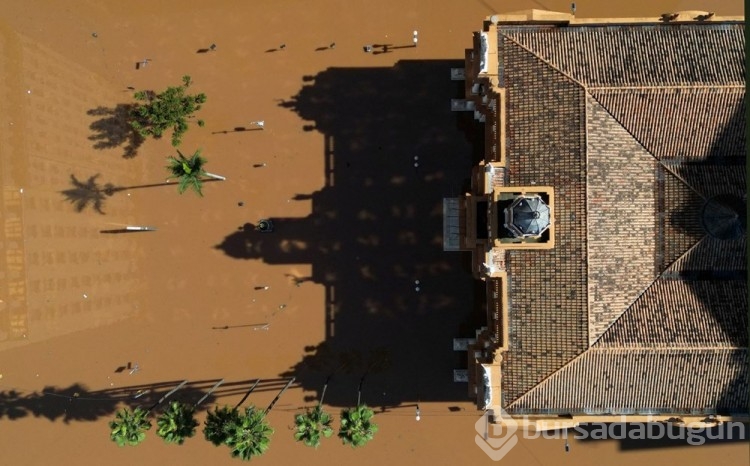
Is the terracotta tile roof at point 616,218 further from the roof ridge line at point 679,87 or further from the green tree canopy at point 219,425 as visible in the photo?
the green tree canopy at point 219,425

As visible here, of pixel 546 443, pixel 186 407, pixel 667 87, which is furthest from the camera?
pixel 546 443

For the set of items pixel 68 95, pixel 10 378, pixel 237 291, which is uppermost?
pixel 68 95

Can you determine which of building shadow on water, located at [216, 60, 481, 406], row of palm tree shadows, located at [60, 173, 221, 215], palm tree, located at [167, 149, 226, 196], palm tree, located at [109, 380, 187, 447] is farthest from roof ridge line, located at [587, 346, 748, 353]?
row of palm tree shadows, located at [60, 173, 221, 215]

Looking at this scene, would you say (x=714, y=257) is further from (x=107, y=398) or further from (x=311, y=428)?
(x=107, y=398)

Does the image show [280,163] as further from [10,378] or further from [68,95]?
[10,378]

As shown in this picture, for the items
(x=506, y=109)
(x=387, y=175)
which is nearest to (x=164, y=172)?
(x=387, y=175)

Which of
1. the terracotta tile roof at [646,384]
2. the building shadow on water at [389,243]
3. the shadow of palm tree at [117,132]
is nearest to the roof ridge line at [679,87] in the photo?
the building shadow on water at [389,243]

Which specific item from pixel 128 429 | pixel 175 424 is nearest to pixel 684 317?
pixel 175 424

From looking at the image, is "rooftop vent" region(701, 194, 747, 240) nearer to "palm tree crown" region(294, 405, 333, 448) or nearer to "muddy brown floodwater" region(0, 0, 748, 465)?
"muddy brown floodwater" region(0, 0, 748, 465)
